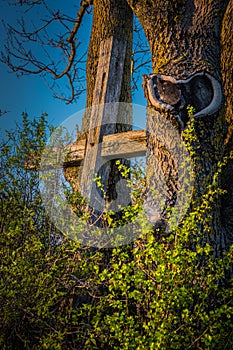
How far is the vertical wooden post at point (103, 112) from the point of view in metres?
4.05

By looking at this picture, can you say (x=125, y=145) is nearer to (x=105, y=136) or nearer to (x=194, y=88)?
(x=105, y=136)

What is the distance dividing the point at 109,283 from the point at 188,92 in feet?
5.50

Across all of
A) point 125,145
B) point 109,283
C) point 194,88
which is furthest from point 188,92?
point 109,283

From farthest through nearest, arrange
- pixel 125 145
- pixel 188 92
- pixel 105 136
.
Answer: pixel 105 136
pixel 125 145
pixel 188 92

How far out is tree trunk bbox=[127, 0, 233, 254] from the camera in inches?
119

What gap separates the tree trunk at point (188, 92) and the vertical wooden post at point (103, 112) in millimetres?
962

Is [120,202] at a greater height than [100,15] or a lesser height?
lesser

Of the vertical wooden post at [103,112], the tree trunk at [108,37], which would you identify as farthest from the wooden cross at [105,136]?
the tree trunk at [108,37]

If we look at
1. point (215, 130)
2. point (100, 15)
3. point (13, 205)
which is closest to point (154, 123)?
point (215, 130)

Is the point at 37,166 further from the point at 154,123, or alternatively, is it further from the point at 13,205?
the point at 154,123

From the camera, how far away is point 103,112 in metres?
4.24

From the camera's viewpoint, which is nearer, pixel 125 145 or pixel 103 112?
pixel 125 145

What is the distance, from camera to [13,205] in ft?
10.5

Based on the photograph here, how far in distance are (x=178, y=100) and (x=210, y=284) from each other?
1.49m
